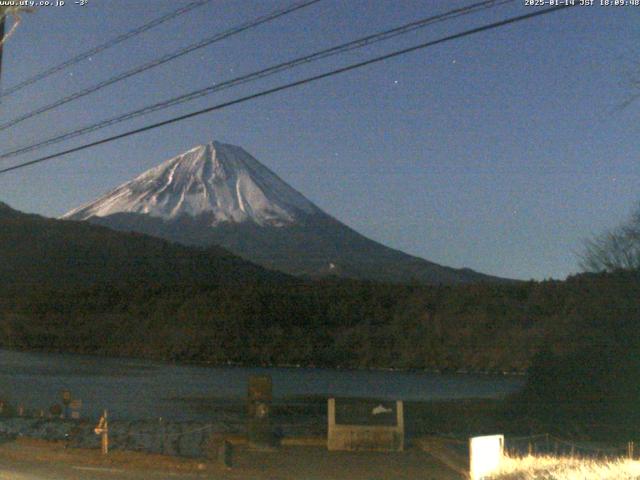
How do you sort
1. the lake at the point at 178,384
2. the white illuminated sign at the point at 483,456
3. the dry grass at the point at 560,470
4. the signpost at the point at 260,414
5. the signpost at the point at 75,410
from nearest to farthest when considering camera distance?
the dry grass at the point at 560,470
the white illuminated sign at the point at 483,456
the signpost at the point at 260,414
the signpost at the point at 75,410
the lake at the point at 178,384

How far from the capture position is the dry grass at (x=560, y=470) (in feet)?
36.0

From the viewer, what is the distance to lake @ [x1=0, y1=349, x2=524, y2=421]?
3403 cm

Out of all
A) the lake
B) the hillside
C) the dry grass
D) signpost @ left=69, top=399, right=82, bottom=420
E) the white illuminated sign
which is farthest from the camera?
the hillside

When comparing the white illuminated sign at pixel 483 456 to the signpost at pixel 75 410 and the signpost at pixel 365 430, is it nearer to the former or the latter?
the signpost at pixel 365 430

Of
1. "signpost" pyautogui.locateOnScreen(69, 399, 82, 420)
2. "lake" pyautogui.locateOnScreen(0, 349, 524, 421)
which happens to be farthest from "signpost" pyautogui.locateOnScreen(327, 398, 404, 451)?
"lake" pyautogui.locateOnScreen(0, 349, 524, 421)

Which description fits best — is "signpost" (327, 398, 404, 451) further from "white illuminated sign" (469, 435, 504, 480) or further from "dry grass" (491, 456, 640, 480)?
"white illuminated sign" (469, 435, 504, 480)

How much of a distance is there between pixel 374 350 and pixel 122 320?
55.3 feet

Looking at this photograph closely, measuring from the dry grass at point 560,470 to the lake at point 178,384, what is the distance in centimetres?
1805

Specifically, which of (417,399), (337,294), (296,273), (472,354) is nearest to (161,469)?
(417,399)

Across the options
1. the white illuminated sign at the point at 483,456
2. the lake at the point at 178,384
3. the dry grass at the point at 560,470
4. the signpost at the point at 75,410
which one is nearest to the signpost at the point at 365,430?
the dry grass at the point at 560,470

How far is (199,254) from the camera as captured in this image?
2827 inches

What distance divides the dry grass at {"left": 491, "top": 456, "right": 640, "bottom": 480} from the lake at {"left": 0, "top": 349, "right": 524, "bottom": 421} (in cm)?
1805

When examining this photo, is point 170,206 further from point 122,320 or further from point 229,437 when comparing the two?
point 229,437

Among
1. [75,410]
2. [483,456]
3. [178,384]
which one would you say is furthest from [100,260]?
[483,456]
